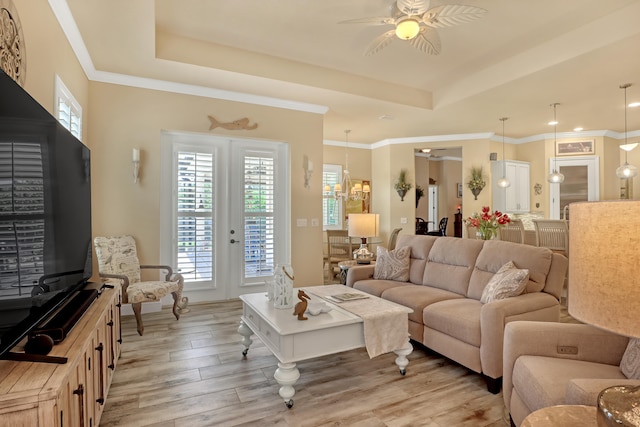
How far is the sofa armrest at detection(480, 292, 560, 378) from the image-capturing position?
2.42 meters

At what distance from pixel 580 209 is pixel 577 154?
8.44m

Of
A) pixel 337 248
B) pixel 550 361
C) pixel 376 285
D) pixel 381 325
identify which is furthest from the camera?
pixel 337 248

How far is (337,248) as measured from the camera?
259 inches

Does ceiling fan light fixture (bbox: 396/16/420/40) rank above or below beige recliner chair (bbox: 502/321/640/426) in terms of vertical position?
above

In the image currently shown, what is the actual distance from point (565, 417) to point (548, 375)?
546mm

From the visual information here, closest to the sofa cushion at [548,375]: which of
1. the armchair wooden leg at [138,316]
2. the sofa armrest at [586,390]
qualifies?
the sofa armrest at [586,390]

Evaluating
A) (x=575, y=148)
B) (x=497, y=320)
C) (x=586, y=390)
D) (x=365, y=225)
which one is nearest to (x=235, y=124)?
(x=365, y=225)

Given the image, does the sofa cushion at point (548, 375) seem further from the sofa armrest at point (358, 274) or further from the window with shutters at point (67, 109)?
the window with shutters at point (67, 109)

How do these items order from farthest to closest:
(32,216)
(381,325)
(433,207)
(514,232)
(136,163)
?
1. (433,207)
2. (514,232)
3. (136,163)
4. (381,325)
5. (32,216)

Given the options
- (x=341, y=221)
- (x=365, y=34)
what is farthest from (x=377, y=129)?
(x=365, y=34)

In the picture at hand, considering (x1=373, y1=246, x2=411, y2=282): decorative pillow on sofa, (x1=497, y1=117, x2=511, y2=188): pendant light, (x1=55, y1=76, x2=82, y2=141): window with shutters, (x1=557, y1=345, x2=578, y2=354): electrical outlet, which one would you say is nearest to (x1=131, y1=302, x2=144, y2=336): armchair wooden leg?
(x1=55, y1=76, x2=82, y2=141): window with shutters

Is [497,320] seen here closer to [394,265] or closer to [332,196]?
[394,265]

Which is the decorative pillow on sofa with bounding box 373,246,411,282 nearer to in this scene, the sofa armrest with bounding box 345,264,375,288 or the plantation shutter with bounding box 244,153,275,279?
the sofa armrest with bounding box 345,264,375,288

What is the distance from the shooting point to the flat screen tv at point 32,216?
130cm
